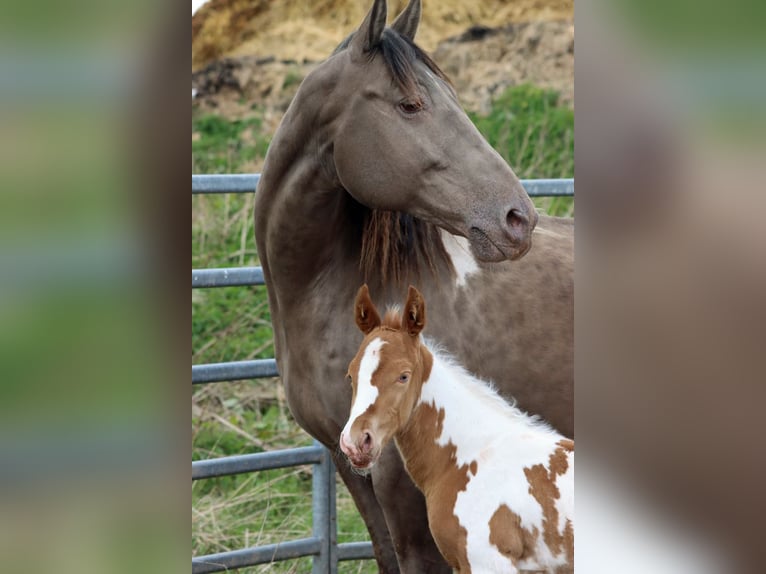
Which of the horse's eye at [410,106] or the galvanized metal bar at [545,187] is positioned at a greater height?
the horse's eye at [410,106]

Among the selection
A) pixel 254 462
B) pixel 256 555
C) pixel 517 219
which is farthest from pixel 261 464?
pixel 517 219

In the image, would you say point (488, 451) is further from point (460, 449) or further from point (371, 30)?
point (371, 30)

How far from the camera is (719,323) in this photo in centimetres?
54

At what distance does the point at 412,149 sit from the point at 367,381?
505 mm

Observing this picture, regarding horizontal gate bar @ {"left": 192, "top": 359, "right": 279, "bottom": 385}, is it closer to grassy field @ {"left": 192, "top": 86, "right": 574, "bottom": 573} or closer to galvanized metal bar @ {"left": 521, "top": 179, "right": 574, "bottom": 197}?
grassy field @ {"left": 192, "top": 86, "right": 574, "bottom": 573}

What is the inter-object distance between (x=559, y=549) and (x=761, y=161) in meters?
1.44

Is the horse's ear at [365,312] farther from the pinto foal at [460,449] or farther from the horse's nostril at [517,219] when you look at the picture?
the horse's nostril at [517,219]

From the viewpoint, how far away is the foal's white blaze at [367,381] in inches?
71.6

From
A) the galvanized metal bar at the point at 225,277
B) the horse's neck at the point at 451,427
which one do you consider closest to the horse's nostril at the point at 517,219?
the horse's neck at the point at 451,427

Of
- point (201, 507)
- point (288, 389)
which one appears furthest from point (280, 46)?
point (288, 389)

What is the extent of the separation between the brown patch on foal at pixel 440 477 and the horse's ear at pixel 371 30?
793 millimetres

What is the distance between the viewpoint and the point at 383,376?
1865mm

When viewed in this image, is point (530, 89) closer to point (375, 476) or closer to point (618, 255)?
point (375, 476)

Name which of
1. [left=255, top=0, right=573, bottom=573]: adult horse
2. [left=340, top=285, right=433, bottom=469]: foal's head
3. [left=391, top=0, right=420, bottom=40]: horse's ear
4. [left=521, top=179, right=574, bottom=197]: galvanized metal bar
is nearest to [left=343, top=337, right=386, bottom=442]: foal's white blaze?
[left=340, top=285, right=433, bottom=469]: foal's head
